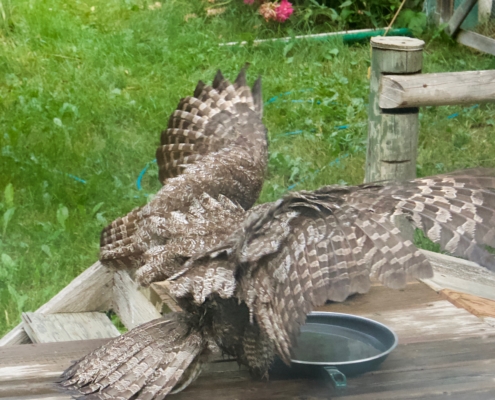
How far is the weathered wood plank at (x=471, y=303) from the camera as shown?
309 centimetres

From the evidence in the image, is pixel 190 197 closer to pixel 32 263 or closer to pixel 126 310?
pixel 126 310

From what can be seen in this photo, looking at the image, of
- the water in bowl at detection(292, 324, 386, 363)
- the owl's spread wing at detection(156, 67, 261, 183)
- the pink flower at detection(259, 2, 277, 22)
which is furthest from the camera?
the pink flower at detection(259, 2, 277, 22)

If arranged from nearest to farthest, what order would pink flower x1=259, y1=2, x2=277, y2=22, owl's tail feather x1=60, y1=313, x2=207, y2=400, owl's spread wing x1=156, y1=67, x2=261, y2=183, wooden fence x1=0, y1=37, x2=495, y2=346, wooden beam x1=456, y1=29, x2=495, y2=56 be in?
owl's tail feather x1=60, y1=313, x2=207, y2=400 → wooden fence x1=0, y1=37, x2=495, y2=346 → owl's spread wing x1=156, y1=67, x2=261, y2=183 → wooden beam x1=456, y1=29, x2=495, y2=56 → pink flower x1=259, y1=2, x2=277, y2=22

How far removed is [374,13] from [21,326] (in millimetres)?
5256

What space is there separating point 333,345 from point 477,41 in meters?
4.86

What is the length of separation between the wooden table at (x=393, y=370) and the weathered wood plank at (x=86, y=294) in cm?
49

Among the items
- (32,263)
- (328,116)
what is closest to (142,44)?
(328,116)

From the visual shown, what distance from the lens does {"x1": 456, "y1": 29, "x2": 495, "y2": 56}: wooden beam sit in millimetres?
6688

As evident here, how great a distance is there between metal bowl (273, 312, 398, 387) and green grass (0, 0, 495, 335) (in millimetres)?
1835

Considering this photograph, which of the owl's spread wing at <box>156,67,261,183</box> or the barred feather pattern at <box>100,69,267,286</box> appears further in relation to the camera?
the owl's spread wing at <box>156,67,261,183</box>

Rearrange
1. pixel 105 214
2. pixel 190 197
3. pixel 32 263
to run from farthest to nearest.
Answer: pixel 105 214, pixel 32 263, pixel 190 197

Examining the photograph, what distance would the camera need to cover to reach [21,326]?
3.26 meters

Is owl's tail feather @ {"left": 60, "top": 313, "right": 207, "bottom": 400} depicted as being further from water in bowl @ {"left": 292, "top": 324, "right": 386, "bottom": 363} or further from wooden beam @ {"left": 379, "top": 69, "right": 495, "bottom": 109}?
wooden beam @ {"left": 379, "top": 69, "right": 495, "bottom": 109}

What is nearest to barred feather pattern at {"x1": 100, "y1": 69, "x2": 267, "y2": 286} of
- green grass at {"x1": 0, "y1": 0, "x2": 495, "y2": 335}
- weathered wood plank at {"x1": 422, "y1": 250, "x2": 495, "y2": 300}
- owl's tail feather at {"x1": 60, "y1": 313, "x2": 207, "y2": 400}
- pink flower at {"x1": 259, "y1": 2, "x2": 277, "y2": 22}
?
owl's tail feather at {"x1": 60, "y1": 313, "x2": 207, "y2": 400}
